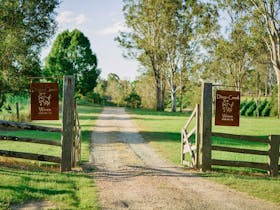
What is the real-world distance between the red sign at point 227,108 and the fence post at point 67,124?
469 cm

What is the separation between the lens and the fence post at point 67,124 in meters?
11.4

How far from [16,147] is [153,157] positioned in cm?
678

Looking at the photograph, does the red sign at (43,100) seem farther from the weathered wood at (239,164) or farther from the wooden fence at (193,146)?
the weathered wood at (239,164)

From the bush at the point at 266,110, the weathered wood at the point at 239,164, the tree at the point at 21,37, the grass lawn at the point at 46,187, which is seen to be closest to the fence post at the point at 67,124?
the grass lawn at the point at 46,187

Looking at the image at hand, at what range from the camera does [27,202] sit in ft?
25.4

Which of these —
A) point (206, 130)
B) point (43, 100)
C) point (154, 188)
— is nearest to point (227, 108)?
point (206, 130)

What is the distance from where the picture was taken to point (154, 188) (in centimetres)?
920

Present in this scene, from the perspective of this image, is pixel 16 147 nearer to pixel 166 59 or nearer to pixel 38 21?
pixel 38 21

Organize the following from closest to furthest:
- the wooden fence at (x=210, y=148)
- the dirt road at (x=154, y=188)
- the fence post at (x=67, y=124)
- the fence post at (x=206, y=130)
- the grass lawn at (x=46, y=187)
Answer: the grass lawn at (x=46, y=187), the dirt road at (x=154, y=188), the fence post at (x=67, y=124), the wooden fence at (x=210, y=148), the fence post at (x=206, y=130)

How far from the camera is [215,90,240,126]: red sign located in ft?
41.0

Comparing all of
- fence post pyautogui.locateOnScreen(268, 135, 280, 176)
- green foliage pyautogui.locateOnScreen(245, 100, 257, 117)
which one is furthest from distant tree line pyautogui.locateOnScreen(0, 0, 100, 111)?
green foliage pyautogui.locateOnScreen(245, 100, 257, 117)

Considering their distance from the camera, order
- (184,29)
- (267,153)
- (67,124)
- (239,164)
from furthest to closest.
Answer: (184,29) → (239,164) → (267,153) → (67,124)

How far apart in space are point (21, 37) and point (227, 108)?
13488 mm

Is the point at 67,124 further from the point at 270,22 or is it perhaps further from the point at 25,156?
the point at 270,22
